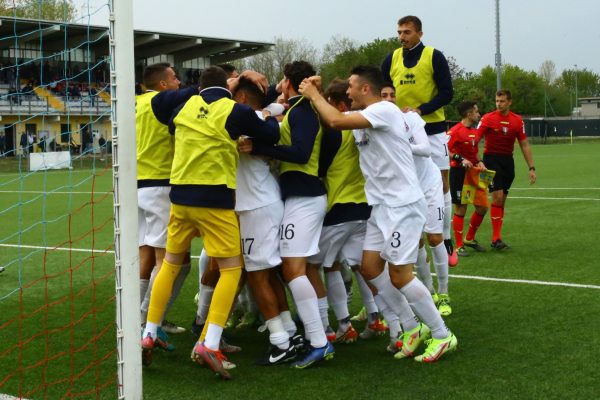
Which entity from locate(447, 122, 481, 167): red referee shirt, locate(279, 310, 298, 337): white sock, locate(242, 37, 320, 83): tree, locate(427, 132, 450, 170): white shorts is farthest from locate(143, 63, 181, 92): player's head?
locate(242, 37, 320, 83): tree

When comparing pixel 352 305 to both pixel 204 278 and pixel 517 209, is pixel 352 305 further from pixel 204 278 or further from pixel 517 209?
pixel 517 209

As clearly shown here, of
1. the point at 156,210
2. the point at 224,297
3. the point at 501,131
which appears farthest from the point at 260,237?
the point at 501,131

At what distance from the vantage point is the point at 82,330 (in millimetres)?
6184

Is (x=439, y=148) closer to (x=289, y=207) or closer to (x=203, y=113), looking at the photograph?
(x=289, y=207)

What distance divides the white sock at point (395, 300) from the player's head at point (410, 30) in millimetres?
2451

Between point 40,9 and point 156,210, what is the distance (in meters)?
1.75

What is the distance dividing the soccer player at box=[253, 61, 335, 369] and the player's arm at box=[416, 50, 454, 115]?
1752mm

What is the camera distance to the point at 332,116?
16.2ft

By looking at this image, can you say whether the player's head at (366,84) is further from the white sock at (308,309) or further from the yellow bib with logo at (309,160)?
the white sock at (308,309)

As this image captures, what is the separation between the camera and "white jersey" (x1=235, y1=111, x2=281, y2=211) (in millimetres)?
5246

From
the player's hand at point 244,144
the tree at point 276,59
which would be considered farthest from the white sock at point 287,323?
the tree at point 276,59

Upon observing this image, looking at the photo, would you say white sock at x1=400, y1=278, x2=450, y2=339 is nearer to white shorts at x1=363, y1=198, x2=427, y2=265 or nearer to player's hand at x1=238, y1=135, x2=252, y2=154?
white shorts at x1=363, y1=198, x2=427, y2=265

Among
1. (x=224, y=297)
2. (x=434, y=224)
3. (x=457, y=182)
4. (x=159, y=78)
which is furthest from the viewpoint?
(x=457, y=182)

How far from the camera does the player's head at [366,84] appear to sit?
527cm
